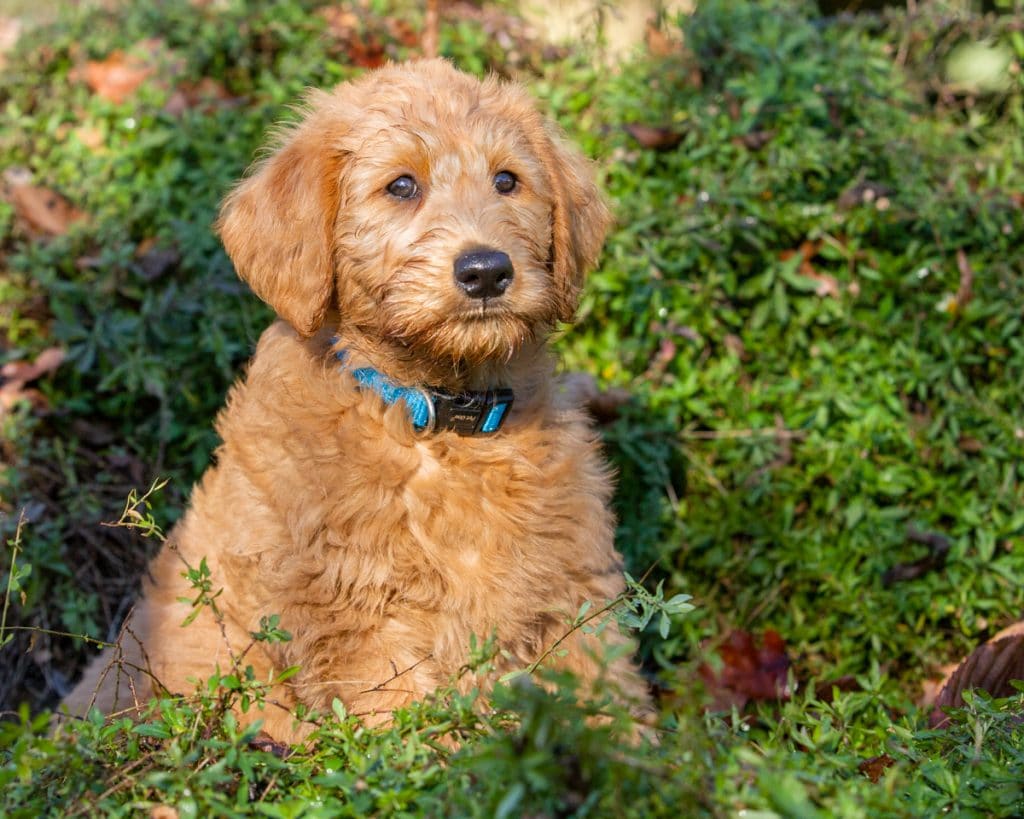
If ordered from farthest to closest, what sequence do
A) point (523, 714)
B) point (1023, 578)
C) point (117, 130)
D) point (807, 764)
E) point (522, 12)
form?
point (522, 12), point (117, 130), point (1023, 578), point (807, 764), point (523, 714)

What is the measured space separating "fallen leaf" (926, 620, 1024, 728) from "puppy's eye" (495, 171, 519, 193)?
2.40m

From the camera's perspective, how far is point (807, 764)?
8.46ft

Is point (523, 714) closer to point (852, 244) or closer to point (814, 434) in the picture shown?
point (814, 434)

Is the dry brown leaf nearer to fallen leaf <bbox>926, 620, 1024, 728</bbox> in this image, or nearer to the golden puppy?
the golden puppy

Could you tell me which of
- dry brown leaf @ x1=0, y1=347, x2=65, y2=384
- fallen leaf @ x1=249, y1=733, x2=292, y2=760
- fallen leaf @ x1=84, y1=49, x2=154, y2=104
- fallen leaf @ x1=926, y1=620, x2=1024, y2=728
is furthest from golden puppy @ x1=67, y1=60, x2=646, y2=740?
fallen leaf @ x1=84, y1=49, x2=154, y2=104

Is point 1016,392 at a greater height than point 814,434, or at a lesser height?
greater

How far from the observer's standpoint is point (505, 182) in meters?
3.91

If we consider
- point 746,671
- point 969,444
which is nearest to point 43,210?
point 746,671

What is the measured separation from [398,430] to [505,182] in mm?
958

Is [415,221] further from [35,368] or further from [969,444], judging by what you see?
[969,444]

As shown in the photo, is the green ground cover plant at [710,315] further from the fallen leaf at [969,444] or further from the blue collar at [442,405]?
the blue collar at [442,405]

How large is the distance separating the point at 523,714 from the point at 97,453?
4.26 meters

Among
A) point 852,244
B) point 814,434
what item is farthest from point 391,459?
point 852,244

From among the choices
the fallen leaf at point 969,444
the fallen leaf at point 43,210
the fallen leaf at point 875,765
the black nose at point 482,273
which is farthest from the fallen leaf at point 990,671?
the fallen leaf at point 43,210
